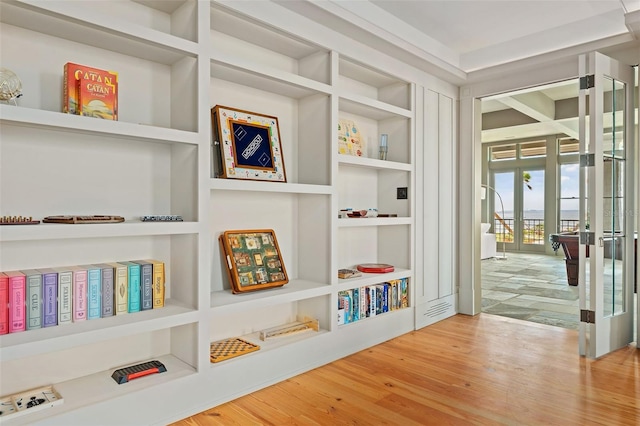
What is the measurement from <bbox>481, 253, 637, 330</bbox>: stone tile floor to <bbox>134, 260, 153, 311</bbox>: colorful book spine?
11.6 ft

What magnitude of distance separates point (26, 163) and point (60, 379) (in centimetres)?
107

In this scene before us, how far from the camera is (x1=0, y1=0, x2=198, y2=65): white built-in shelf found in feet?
5.99

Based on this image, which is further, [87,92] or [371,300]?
[371,300]

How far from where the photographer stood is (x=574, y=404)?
2340mm

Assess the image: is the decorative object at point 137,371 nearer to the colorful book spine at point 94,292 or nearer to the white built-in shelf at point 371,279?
the colorful book spine at point 94,292

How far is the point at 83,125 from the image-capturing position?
1.89m

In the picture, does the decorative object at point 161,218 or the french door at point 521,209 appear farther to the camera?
the french door at point 521,209

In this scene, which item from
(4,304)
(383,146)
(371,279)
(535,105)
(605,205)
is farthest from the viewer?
(535,105)

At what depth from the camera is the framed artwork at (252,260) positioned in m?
2.69

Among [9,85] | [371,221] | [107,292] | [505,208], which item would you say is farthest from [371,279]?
[505,208]

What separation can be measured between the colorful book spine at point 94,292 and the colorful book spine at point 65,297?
0.25ft

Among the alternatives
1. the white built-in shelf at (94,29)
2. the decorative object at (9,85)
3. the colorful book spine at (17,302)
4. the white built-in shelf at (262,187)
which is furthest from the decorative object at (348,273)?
the decorative object at (9,85)

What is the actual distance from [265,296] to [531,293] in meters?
4.15

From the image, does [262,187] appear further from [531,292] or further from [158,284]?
[531,292]
